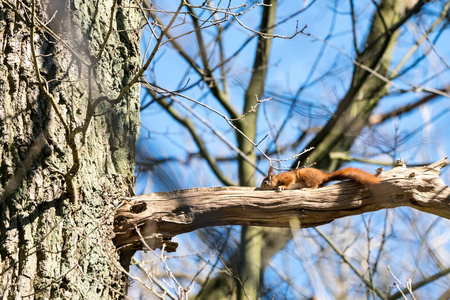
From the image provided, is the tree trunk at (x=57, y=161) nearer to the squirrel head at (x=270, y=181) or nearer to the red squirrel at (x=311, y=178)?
the red squirrel at (x=311, y=178)

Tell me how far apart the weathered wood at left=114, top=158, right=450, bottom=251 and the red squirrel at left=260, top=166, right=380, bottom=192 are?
0.05 metres

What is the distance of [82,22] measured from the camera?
8.36 feet

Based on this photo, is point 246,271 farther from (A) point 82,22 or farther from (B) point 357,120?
(A) point 82,22

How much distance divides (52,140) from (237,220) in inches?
41.1

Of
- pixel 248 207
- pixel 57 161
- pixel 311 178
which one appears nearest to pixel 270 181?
pixel 311 178

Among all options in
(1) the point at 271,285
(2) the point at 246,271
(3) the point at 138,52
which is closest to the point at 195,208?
(3) the point at 138,52

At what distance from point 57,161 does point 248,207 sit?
1003 millimetres

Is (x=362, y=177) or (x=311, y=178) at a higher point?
(x=311, y=178)

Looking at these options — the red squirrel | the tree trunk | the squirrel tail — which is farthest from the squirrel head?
the tree trunk

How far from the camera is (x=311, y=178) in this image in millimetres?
3664

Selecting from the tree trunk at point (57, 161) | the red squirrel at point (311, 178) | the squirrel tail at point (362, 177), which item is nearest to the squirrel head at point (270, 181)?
the red squirrel at point (311, 178)

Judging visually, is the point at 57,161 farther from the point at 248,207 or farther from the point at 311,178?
the point at 311,178

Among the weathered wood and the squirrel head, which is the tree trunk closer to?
→ the weathered wood

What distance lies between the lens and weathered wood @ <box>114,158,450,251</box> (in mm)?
2533
